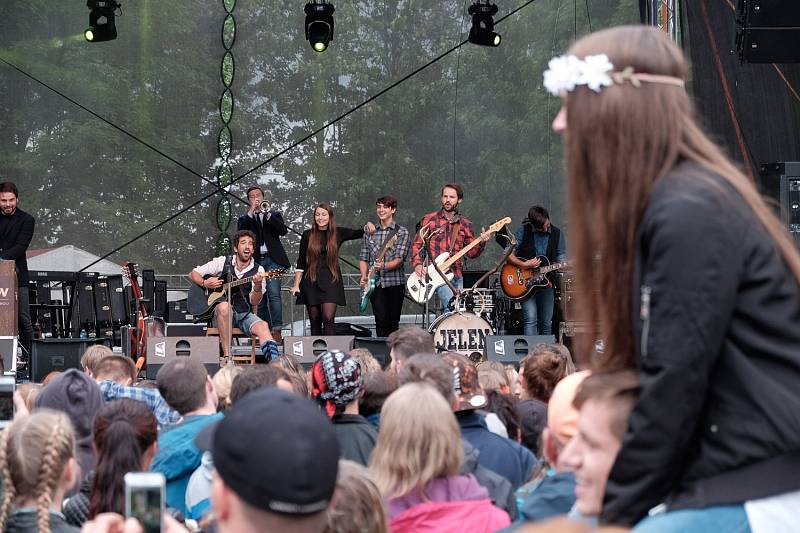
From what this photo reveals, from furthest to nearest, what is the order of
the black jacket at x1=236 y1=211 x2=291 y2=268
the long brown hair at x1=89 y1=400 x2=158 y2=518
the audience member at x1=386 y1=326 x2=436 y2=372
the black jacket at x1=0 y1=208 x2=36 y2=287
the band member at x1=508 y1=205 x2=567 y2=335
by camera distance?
the black jacket at x1=236 y1=211 x2=291 y2=268
the band member at x1=508 y1=205 x2=567 y2=335
the black jacket at x1=0 y1=208 x2=36 y2=287
the audience member at x1=386 y1=326 x2=436 y2=372
the long brown hair at x1=89 y1=400 x2=158 y2=518

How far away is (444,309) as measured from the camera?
12.7 m

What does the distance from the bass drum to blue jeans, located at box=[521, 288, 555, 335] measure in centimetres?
160

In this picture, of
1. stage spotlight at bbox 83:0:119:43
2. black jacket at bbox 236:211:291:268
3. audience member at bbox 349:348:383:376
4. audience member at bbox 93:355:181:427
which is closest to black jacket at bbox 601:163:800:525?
audience member at bbox 93:355:181:427

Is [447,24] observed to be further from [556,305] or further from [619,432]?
[619,432]

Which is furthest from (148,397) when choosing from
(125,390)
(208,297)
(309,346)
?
(208,297)

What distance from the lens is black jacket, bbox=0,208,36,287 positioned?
37.7 ft

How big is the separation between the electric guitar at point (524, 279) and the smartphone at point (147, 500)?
11.2 metres

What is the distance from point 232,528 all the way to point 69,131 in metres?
16.3

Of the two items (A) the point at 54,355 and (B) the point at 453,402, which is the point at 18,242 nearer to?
(A) the point at 54,355

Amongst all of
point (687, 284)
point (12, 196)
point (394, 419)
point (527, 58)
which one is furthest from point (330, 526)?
point (527, 58)

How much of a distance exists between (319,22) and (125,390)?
10.1 metres

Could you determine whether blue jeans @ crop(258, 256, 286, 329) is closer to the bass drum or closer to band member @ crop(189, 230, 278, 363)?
band member @ crop(189, 230, 278, 363)

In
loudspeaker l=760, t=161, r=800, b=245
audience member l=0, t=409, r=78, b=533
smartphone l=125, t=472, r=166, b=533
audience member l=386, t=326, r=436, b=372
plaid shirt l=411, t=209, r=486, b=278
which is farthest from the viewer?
plaid shirt l=411, t=209, r=486, b=278

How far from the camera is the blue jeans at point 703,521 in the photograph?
1831 millimetres
